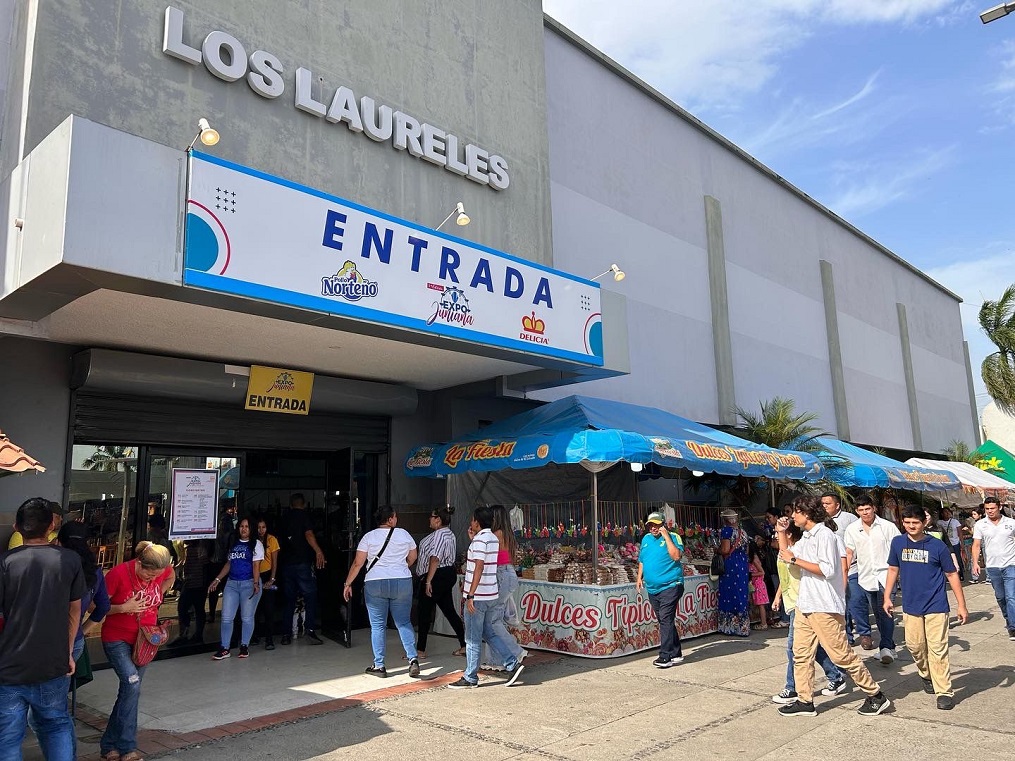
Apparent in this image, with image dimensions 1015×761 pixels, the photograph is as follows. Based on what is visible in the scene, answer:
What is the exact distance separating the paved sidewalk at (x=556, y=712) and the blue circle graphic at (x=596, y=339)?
3764 millimetres

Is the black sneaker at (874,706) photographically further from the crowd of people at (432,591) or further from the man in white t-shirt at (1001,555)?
the man in white t-shirt at (1001,555)

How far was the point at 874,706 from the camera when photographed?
5.88m

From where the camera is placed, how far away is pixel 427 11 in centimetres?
1039

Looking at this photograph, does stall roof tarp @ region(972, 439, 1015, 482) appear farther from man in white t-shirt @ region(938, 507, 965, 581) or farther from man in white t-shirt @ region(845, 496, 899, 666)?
man in white t-shirt @ region(845, 496, 899, 666)

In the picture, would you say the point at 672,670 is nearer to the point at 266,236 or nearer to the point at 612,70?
the point at 266,236

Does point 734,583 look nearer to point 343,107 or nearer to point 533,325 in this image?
point 533,325

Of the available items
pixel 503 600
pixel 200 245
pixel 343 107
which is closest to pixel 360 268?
pixel 200 245

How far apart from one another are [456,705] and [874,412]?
66.3 feet

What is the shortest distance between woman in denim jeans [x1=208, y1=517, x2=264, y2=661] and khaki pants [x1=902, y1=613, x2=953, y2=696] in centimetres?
668

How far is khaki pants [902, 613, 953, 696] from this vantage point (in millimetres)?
6078

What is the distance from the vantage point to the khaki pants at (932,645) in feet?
19.9

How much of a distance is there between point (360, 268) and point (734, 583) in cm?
620

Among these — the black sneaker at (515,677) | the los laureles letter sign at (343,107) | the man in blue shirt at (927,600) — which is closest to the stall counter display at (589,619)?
the black sneaker at (515,677)

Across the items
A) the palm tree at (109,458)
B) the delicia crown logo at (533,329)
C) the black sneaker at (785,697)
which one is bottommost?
the black sneaker at (785,697)
